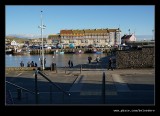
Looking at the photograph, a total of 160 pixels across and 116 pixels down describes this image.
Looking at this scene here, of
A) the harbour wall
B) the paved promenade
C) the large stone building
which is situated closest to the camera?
the paved promenade

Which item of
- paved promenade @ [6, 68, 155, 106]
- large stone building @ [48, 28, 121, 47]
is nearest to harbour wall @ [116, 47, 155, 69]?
large stone building @ [48, 28, 121, 47]

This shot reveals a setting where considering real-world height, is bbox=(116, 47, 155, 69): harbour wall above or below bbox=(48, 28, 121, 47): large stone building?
below

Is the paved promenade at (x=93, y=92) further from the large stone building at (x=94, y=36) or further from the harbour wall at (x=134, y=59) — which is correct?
the harbour wall at (x=134, y=59)

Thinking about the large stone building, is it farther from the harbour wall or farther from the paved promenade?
the paved promenade

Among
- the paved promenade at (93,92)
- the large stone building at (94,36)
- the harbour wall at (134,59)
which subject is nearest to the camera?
the paved promenade at (93,92)

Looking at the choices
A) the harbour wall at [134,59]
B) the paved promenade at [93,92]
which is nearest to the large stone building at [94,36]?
the harbour wall at [134,59]

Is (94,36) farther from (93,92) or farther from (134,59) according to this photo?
(93,92)

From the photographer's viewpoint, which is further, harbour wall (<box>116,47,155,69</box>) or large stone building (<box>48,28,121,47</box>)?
harbour wall (<box>116,47,155,69</box>)
